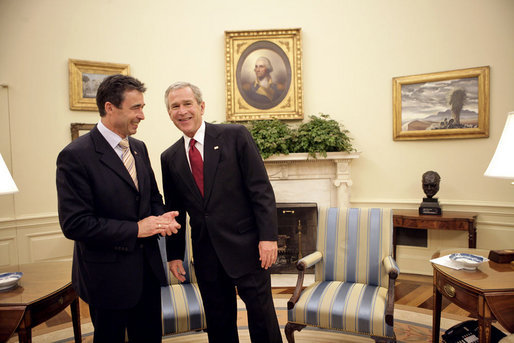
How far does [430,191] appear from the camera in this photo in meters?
4.02

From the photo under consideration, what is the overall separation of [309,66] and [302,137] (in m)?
1.11

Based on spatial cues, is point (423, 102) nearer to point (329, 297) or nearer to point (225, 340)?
point (329, 297)

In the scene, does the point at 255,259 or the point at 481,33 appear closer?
the point at 255,259

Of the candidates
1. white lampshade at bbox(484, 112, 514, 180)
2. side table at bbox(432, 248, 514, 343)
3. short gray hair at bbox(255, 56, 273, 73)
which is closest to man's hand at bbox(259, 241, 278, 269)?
side table at bbox(432, 248, 514, 343)

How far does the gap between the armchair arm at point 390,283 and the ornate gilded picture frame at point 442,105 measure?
7.95ft

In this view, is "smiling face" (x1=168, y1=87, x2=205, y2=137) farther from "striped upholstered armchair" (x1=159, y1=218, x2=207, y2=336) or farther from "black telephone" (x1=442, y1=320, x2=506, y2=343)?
"black telephone" (x1=442, y1=320, x2=506, y2=343)

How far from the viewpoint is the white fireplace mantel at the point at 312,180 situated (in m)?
4.45

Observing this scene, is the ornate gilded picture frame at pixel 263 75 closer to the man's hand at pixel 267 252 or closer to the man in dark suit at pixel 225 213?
the man in dark suit at pixel 225 213

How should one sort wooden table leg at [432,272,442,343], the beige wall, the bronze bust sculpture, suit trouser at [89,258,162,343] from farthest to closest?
1. the beige wall
2. the bronze bust sculpture
3. wooden table leg at [432,272,442,343]
4. suit trouser at [89,258,162,343]

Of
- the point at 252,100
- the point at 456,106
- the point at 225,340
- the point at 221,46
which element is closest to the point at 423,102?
the point at 456,106

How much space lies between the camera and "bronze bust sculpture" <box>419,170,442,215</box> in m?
3.97

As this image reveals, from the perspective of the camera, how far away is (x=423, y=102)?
4.34 m

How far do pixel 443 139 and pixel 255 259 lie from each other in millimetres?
3456

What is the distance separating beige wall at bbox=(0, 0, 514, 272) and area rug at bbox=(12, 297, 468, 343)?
1.64m
